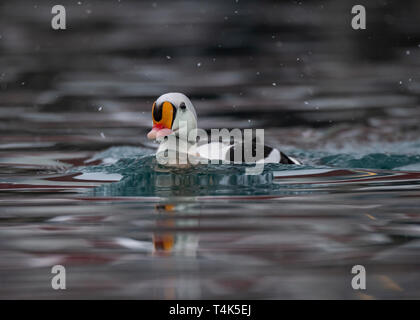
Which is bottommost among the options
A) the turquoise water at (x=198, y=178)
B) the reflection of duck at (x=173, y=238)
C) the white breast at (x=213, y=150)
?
the reflection of duck at (x=173, y=238)

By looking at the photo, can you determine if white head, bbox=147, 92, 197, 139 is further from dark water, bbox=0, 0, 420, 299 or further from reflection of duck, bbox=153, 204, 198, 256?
reflection of duck, bbox=153, 204, 198, 256

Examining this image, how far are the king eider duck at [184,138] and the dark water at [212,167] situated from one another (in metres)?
0.11

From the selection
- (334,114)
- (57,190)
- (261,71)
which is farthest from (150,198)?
(261,71)

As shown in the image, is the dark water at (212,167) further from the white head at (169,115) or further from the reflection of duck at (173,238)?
the white head at (169,115)

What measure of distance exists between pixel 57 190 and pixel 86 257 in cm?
152

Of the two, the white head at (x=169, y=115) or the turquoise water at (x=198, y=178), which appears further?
the white head at (x=169, y=115)

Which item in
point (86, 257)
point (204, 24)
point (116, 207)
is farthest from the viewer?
point (204, 24)

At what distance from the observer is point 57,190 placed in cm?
374

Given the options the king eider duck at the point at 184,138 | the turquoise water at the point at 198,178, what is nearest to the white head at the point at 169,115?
the king eider duck at the point at 184,138

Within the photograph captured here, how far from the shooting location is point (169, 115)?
3984 mm

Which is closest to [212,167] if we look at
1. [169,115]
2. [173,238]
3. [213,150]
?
[213,150]

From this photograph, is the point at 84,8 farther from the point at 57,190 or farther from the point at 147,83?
the point at 57,190

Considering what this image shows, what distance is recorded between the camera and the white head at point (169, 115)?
13.0 ft

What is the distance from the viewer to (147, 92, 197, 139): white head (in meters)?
3.96
